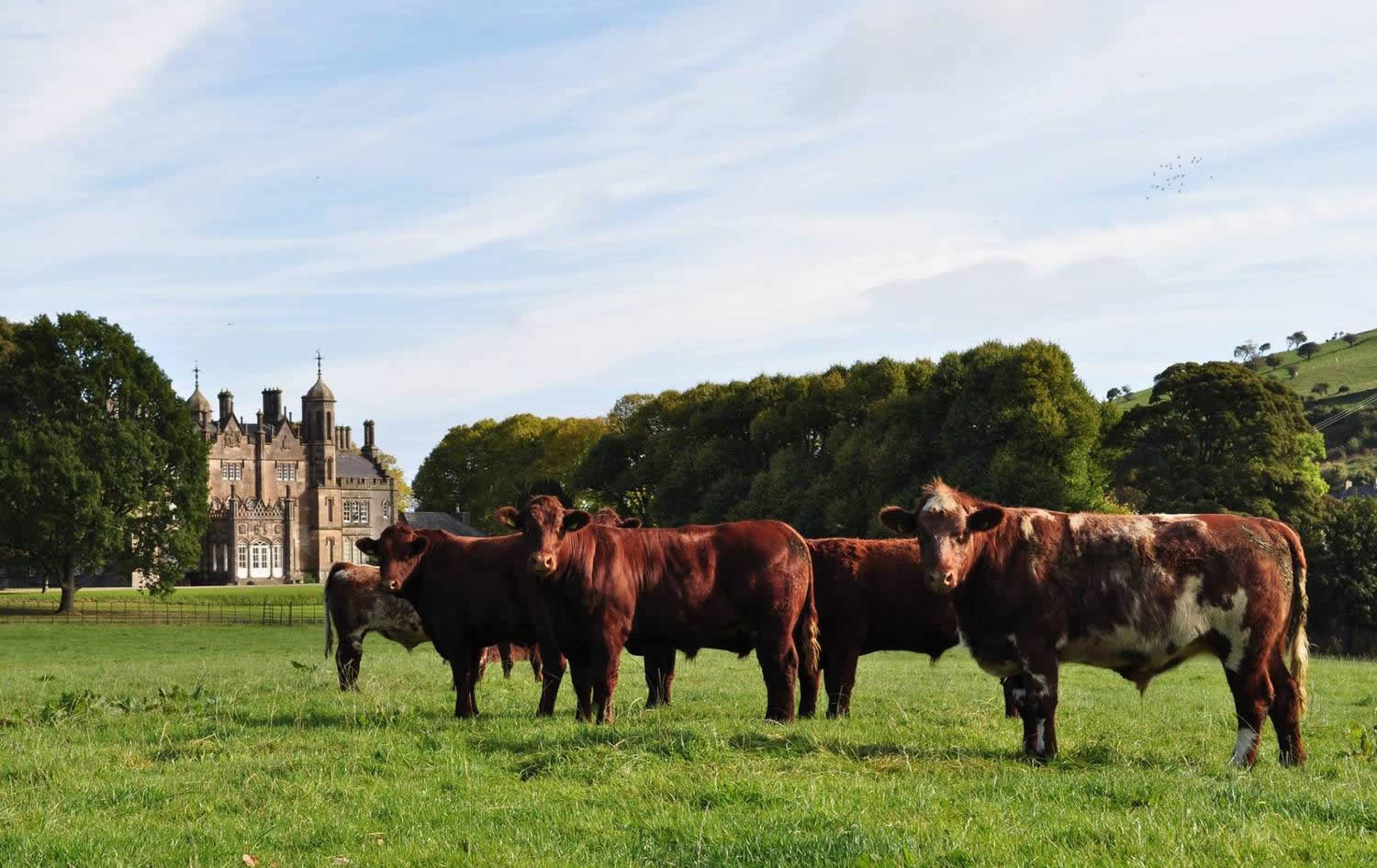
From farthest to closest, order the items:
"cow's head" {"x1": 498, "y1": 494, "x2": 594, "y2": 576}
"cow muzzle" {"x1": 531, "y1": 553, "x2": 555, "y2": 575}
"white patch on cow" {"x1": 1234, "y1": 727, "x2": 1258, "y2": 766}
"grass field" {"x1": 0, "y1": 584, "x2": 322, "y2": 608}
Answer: "grass field" {"x1": 0, "y1": 584, "x2": 322, "y2": 608} → "cow's head" {"x1": 498, "y1": 494, "x2": 594, "y2": 576} → "cow muzzle" {"x1": 531, "y1": 553, "x2": 555, "y2": 575} → "white patch on cow" {"x1": 1234, "y1": 727, "x2": 1258, "y2": 766}

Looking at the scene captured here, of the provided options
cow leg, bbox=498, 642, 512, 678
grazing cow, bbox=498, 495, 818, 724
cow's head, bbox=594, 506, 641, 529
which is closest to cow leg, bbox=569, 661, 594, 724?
grazing cow, bbox=498, 495, 818, 724

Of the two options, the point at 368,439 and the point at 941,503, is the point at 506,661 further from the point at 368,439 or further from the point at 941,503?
the point at 368,439

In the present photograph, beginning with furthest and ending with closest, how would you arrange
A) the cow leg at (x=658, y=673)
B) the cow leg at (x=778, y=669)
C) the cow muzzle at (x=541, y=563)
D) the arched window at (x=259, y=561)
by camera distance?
the arched window at (x=259, y=561)
the cow leg at (x=658, y=673)
the cow leg at (x=778, y=669)
the cow muzzle at (x=541, y=563)

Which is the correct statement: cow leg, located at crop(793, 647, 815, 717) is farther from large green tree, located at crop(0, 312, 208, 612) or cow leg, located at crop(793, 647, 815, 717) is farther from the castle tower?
the castle tower

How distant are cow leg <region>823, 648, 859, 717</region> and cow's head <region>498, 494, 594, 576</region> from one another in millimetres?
3413

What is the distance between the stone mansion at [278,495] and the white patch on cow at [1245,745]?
118m

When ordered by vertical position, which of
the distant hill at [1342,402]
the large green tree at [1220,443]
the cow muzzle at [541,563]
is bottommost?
the cow muzzle at [541,563]

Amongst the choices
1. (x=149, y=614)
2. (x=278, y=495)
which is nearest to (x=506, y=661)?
(x=149, y=614)

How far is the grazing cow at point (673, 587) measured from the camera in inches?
562

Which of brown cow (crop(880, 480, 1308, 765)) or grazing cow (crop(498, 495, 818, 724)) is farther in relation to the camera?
grazing cow (crop(498, 495, 818, 724))

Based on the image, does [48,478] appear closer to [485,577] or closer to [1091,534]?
[485,577]

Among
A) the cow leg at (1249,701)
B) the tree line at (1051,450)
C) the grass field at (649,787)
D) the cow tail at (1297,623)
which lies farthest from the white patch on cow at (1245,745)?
the tree line at (1051,450)

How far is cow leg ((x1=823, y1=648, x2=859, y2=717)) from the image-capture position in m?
15.2

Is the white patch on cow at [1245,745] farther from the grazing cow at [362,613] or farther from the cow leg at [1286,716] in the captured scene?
the grazing cow at [362,613]
